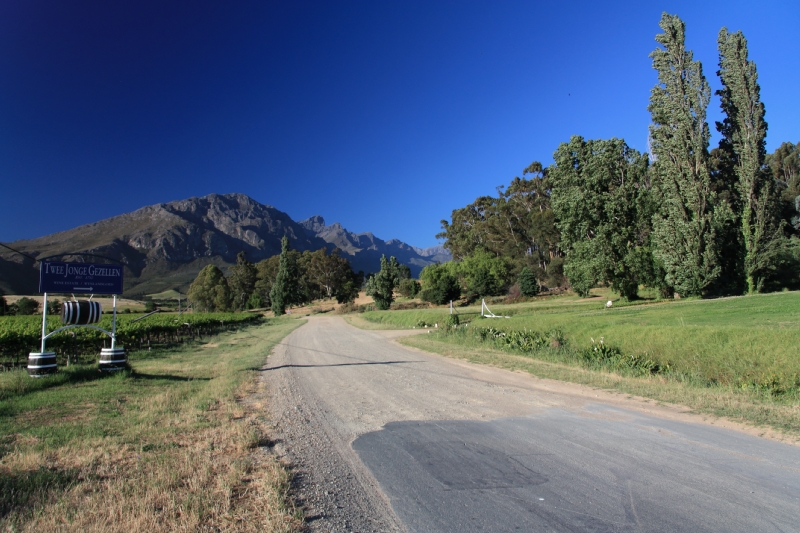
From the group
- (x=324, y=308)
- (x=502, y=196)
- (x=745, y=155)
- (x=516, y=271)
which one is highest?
(x=502, y=196)

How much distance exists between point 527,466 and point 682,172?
1379 inches

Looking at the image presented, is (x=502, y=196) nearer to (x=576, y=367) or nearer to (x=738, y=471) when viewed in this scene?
(x=576, y=367)

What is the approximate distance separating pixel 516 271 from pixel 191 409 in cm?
6204

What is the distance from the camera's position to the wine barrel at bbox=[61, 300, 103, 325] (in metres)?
11.0

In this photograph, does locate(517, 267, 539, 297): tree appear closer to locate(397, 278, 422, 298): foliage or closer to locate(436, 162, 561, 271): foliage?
locate(436, 162, 561, 271): foliage

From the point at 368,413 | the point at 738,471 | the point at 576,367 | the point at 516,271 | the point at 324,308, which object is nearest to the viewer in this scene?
the point at 738,471

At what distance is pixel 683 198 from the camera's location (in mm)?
31328

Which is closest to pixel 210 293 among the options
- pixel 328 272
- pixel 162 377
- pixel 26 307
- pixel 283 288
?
pixel 283 288

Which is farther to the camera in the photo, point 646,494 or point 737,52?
point 737,52

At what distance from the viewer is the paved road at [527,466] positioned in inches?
140

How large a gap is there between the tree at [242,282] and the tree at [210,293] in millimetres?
13525

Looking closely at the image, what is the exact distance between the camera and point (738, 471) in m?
4.45

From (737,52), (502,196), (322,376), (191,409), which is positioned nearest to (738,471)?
(191,409)

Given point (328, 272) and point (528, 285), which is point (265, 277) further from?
point (528, 285)
